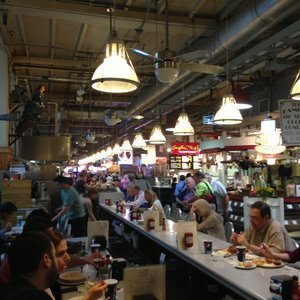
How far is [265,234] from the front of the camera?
4.79 m

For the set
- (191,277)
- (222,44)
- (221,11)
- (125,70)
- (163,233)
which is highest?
(221,11)

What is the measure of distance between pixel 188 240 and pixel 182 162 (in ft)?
43.8

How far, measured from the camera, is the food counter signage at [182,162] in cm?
1788

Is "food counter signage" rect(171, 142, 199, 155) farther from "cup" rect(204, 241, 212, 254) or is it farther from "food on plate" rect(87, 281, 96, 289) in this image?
"food on plate" rect(87, 281, 96, 289)

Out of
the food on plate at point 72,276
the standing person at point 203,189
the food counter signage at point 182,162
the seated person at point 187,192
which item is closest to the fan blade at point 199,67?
the food on plate at point 72,276

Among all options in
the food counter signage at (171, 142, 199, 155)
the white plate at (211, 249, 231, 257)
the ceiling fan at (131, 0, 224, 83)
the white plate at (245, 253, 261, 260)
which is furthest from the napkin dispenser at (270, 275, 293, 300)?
the food counter signage at (171, 142, 199, 155)

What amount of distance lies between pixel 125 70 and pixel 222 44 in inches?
127

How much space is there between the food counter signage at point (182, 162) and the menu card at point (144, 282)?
14678 mm

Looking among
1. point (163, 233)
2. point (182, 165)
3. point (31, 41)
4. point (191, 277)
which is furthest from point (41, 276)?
point (182, 165)

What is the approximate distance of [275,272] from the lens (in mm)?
3623

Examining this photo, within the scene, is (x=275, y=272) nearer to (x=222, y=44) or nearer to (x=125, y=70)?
(x=125, y=70)

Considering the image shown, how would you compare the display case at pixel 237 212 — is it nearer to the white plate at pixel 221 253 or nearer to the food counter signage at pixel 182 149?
the food counter signage at pixel 182 149

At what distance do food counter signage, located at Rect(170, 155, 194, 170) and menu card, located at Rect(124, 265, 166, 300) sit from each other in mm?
14678

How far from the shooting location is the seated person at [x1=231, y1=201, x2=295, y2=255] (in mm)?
4578
